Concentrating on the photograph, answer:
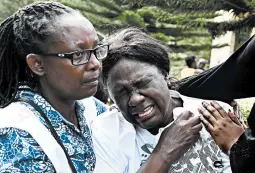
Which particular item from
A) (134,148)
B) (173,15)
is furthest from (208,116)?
(173,15)

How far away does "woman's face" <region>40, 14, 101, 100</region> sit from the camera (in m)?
1.84

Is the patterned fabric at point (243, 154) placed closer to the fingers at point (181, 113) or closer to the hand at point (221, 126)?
the hand at point (221, 126)

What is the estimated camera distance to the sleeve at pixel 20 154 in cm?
166

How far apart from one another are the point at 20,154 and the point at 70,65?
1.33 feet

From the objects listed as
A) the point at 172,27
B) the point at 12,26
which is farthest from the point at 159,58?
the point at 172,27

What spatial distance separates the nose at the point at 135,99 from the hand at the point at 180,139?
0.20 m

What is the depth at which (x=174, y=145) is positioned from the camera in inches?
84.1

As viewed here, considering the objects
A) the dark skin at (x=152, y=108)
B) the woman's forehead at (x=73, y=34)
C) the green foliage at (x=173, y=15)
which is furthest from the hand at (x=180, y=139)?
the green foliage at (x=173, y=15)

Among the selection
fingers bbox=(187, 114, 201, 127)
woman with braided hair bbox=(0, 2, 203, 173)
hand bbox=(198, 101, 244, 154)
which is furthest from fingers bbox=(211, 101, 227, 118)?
woman with braided hair bbox=(0, 2, 203, 173)

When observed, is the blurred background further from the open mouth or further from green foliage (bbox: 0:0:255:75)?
the open mouth

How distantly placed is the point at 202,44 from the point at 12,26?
12.3 m

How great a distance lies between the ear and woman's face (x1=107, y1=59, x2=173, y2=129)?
49 centimetres

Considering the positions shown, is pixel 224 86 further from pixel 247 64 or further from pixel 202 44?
pixel 202 44

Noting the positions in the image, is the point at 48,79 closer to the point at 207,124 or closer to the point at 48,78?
the point at 48,78
